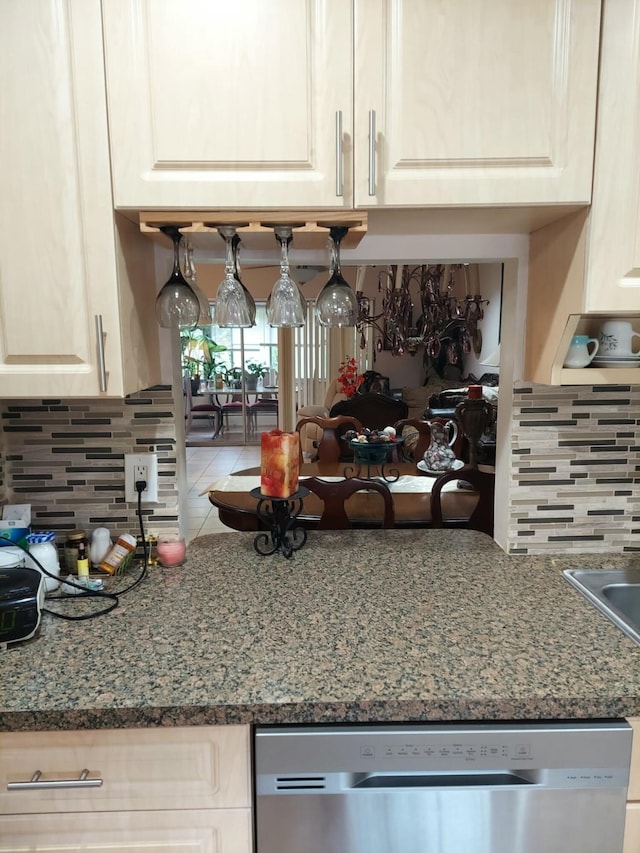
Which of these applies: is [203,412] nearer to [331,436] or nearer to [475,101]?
[331,436]

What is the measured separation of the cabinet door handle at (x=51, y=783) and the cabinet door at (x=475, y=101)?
1.14m

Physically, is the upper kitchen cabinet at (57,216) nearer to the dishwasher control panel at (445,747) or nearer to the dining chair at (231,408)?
the dishwasher control panel at (445,747)

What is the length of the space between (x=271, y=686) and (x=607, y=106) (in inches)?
48.4

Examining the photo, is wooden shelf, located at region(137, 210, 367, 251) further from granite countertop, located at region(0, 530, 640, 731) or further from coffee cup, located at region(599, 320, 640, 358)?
granite countertop, located at region(0, 530, 640, 731)

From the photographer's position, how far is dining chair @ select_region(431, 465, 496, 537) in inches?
84.7

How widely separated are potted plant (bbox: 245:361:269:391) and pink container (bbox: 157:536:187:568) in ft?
21.4

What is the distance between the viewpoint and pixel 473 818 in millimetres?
963

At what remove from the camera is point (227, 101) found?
105 centimetres

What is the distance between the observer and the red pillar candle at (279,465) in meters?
1.43

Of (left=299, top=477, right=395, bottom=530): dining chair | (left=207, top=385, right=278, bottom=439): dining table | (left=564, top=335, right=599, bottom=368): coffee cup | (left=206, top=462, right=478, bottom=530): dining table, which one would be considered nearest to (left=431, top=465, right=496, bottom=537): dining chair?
(left=206, top=462, right=478, bottom=530): dining table

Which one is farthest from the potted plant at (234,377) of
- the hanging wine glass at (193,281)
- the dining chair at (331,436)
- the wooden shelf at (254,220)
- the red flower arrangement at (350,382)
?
the wooden shelf at (254,220)

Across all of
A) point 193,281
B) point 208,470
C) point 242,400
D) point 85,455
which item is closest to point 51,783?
point 85,455

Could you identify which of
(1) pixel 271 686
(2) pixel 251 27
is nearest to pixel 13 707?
(1) pixel 271 686

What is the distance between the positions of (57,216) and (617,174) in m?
1.08
